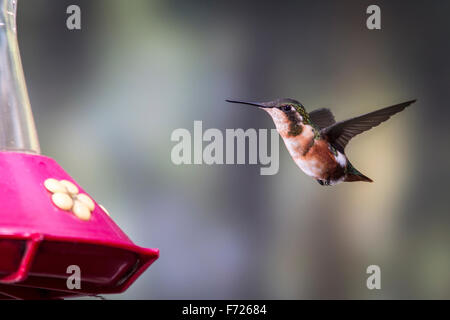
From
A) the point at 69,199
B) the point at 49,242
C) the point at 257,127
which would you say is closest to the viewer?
the point at 49,242

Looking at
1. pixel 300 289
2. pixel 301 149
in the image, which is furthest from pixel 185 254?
pixel 301 149

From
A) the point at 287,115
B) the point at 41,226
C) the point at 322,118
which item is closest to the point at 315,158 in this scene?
the point at 287,115

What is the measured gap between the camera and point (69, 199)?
5.24 ft

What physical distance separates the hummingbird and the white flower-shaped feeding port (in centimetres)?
74

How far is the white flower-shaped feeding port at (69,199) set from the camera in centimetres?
156

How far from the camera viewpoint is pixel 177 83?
4.59 metres

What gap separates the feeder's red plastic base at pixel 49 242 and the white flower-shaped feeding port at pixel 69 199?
0.01m

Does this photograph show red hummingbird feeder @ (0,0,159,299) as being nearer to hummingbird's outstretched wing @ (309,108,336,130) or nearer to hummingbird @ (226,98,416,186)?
hummingbird @ (226,98,416,186)

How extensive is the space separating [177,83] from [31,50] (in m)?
0.79

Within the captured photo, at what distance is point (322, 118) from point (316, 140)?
0.32 m

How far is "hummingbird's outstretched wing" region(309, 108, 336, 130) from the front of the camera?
105 inches

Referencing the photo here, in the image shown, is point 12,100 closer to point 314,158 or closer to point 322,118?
point 314,158

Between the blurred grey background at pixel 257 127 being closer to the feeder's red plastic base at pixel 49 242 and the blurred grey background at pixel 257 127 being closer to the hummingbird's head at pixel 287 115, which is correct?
the hummingbird's head at pixel 287 115
